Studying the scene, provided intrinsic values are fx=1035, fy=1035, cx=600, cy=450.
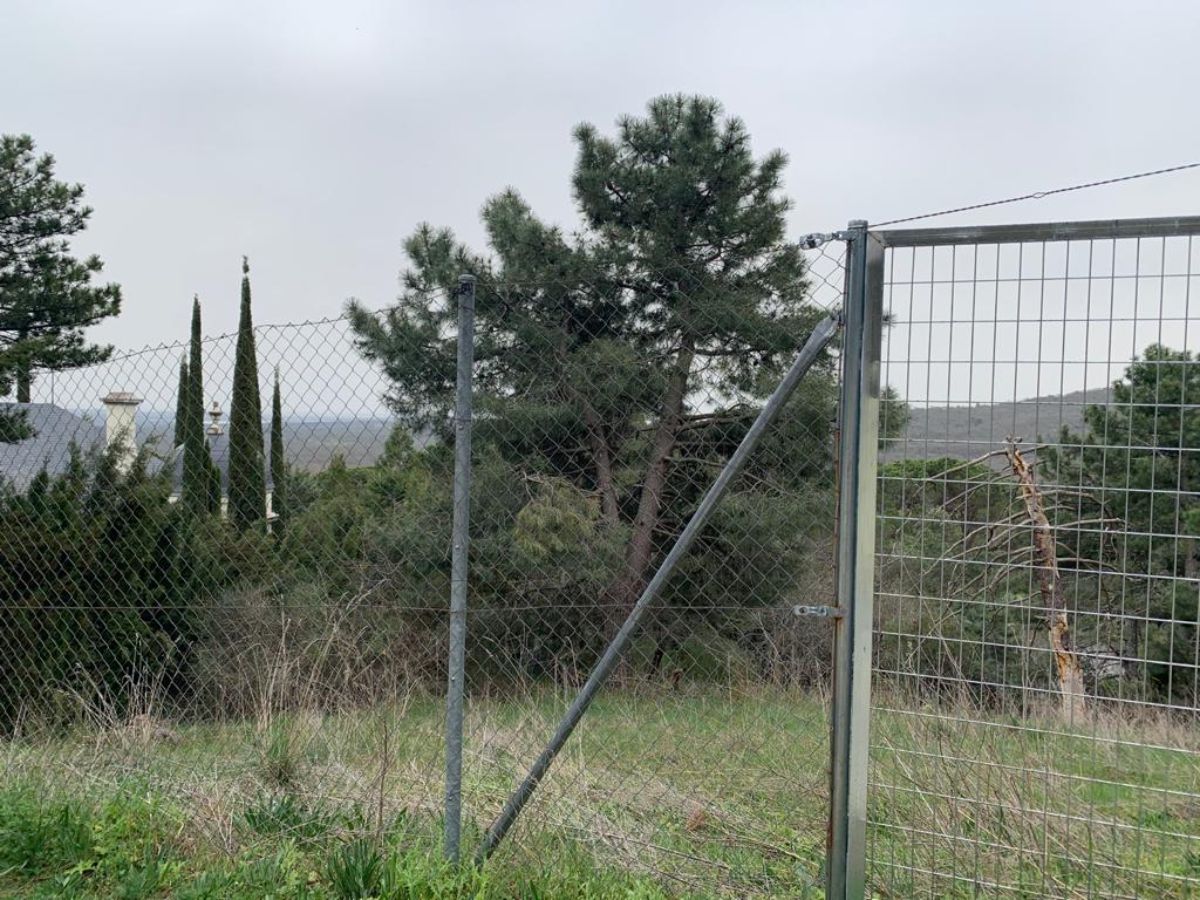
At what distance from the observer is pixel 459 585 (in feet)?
10.8

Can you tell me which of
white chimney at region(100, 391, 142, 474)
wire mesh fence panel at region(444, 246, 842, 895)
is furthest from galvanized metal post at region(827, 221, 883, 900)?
white chimney at region(100, 391, 142, 474)

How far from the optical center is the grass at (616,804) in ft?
9.48

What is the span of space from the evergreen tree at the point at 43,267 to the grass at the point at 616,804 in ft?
34.2

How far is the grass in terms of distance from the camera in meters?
2.89

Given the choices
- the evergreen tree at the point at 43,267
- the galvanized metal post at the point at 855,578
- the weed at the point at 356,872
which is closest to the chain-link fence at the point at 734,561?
the galvanized metal post at the point at 855,578

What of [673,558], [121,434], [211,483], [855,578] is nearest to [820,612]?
[855,578]

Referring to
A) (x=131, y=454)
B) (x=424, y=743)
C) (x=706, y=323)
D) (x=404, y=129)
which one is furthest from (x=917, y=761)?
(x=404, y=129)

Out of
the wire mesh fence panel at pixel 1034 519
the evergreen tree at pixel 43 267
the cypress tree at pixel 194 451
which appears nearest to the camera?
the wire mesh fence panel at pixel 1034 519

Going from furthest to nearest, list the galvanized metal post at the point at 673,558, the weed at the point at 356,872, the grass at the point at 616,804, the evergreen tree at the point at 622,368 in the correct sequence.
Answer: the evergreen tree at the point at 622,368, the weed at the point at 356,872, the grass at the point at 616,804, the galvanized metal post at the point at 673,558

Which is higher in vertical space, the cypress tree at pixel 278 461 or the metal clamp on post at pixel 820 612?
the cypress tree at pixel 278 461

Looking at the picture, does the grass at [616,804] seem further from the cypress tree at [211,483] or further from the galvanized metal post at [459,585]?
the cypress tree at [211,483]

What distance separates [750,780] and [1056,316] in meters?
2.74

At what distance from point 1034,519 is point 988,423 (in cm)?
43

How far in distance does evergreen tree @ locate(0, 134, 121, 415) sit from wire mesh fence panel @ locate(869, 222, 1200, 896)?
43.5ft
